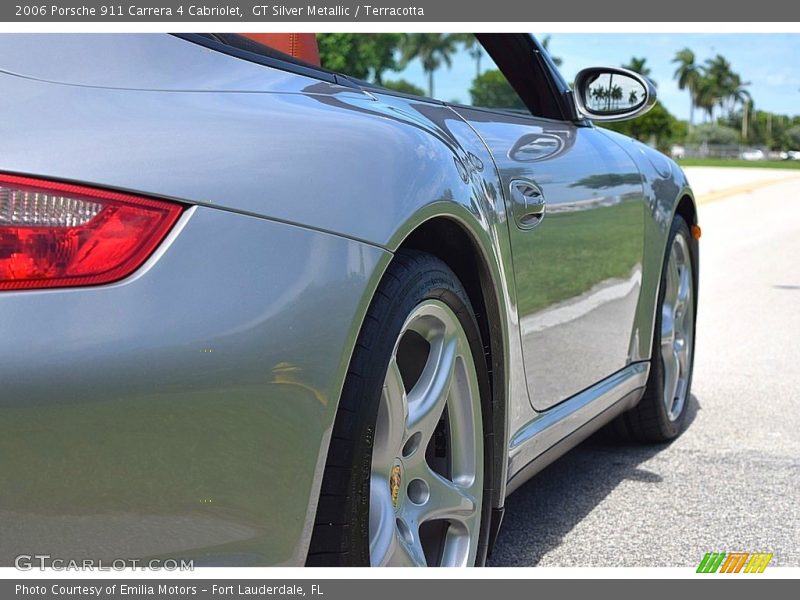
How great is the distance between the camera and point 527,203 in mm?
2734

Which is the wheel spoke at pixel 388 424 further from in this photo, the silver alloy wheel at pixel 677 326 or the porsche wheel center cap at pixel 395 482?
the silver alloy wheel at pixel 677 326

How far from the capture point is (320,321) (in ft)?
5.63

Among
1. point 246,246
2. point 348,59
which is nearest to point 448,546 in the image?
point 246,246

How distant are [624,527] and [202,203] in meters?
2.22

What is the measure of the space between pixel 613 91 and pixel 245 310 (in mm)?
2518

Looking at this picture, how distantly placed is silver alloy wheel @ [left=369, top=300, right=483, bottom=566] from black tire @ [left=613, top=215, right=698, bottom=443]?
1.88m

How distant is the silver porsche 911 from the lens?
4.83 ft

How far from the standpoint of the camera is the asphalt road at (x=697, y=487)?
10.5 ft

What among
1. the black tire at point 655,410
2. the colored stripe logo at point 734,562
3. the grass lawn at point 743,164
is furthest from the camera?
the grass lawn at point 743,164

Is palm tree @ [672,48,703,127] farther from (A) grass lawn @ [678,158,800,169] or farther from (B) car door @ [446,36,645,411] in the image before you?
(B) car door @ [446,36,645,411]

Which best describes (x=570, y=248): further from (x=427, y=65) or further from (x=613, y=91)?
(x=613, y=91)

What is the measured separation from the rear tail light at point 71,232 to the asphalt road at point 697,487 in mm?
1838

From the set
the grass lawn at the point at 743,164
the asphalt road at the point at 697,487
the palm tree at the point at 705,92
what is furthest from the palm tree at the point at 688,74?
the asphalt road at the point at 697,487

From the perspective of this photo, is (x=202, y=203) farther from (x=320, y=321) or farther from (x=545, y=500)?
(x=545, y=500)
